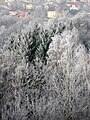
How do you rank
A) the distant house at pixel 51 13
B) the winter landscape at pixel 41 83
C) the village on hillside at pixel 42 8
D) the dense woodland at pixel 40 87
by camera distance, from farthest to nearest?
the village on hillside at pixel 42 8
the distant house at pixel 51 13
the winter landscape at pixel 41 83
the dense woodland at pixel 40 87

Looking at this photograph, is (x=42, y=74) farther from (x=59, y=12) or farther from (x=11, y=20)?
(x=59, y=12)

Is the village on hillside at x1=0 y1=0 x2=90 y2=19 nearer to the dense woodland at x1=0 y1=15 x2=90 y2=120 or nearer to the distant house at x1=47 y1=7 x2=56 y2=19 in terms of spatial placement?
the distant house at x1=47 y1=7 x2=56 y2=19

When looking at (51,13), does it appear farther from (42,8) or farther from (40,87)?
(40,87)

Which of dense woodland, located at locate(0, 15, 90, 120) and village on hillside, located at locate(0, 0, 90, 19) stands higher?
dense woodland, located at locate(0, 15, 90, 120)

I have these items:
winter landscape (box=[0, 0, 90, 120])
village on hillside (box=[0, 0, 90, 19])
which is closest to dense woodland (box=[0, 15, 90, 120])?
winter landscape (box=[0, 0, 90, 120])

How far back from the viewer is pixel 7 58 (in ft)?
68.3

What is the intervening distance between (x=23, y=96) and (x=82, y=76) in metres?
4.03

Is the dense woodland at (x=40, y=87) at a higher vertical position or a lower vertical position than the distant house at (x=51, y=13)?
higher

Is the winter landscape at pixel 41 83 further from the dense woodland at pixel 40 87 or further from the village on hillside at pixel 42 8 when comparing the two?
the village on hillside at pixel 42 8

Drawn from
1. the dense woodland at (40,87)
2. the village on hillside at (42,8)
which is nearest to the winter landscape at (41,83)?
the dense woodland at (40,87)

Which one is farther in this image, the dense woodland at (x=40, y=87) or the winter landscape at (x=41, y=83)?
the winter landscape at (x=41, y=83)

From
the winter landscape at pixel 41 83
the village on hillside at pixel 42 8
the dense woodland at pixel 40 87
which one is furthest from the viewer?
the village on hillside at pixel 42 8

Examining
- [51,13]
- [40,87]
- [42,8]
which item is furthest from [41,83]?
[42,8]

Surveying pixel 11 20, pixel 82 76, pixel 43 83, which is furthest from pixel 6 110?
pixel 11 20
